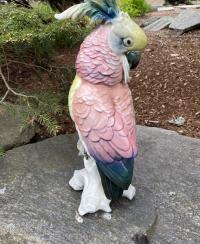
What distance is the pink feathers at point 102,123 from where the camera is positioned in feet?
4.90

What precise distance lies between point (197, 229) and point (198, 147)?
59cm

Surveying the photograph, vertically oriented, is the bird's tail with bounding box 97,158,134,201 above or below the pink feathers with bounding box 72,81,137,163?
below

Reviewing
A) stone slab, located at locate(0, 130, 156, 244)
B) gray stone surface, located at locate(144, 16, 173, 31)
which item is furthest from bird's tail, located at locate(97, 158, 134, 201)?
gray stone surface, located at locate(144, 16, 173, 31)

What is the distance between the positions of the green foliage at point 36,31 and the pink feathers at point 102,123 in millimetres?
417

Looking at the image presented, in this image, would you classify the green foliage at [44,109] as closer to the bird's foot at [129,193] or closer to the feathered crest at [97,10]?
the bird's foot at [129,193]

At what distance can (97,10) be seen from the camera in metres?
1.46

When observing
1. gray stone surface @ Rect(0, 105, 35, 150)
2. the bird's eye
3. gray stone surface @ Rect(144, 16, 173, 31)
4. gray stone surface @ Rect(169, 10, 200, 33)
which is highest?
the bird's eye

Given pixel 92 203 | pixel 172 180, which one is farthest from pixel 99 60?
pixel 172 180

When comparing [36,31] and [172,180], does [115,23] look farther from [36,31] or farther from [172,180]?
[172,180]

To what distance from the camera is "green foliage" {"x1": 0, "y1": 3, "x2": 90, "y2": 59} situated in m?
1.79

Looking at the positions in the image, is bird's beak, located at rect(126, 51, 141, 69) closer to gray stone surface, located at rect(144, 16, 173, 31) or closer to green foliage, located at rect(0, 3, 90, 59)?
green foliage, located at rect(0, 3, 90, 59)

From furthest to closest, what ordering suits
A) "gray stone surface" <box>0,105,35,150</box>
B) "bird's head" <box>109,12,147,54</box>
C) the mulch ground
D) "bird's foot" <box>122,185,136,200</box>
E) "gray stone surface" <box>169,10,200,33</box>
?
"gray stone surface" <box>169,10,200,33</box>, the mulch ground, "gray stone surface" <box>0,105,35,150</box>, "bird's foot" <box>122,185,136,200</box>, "bird's head" <box>109,12,147,54</box>

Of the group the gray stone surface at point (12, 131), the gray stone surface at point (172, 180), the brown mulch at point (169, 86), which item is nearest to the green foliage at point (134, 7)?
the brown mulch at point (169, 86)

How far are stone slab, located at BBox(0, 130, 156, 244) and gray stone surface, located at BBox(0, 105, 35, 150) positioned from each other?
0.13 meters
